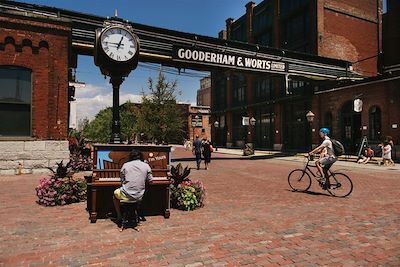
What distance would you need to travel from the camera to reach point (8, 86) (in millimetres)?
12242

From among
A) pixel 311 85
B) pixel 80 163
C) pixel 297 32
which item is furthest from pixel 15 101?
pixel 297 32

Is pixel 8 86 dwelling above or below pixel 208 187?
above

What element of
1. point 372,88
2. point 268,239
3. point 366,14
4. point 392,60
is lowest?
point 268,239

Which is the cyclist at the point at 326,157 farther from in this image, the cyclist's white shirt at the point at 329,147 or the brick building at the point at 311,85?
the brick building at the point at 311,85

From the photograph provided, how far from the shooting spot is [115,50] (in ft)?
22.5

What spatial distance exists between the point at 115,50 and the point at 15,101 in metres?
7.85

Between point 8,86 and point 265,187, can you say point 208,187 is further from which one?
point 8,86

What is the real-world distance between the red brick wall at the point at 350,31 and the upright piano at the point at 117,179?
28304 mm

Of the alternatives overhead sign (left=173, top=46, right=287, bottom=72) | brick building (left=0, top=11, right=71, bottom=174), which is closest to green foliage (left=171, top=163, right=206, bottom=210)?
brick building (left=0, top=11, right=71, bottom=174)

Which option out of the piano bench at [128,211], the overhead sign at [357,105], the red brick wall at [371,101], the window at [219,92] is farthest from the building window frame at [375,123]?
the window at [219,92]

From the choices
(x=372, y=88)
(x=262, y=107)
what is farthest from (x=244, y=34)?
(x=372, y=88)

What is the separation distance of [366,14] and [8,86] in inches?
1441

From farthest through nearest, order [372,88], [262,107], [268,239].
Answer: [262,107] → [372,88] → [268,239]

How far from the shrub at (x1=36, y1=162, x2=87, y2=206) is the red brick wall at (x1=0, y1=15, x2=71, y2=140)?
562 centimetres
